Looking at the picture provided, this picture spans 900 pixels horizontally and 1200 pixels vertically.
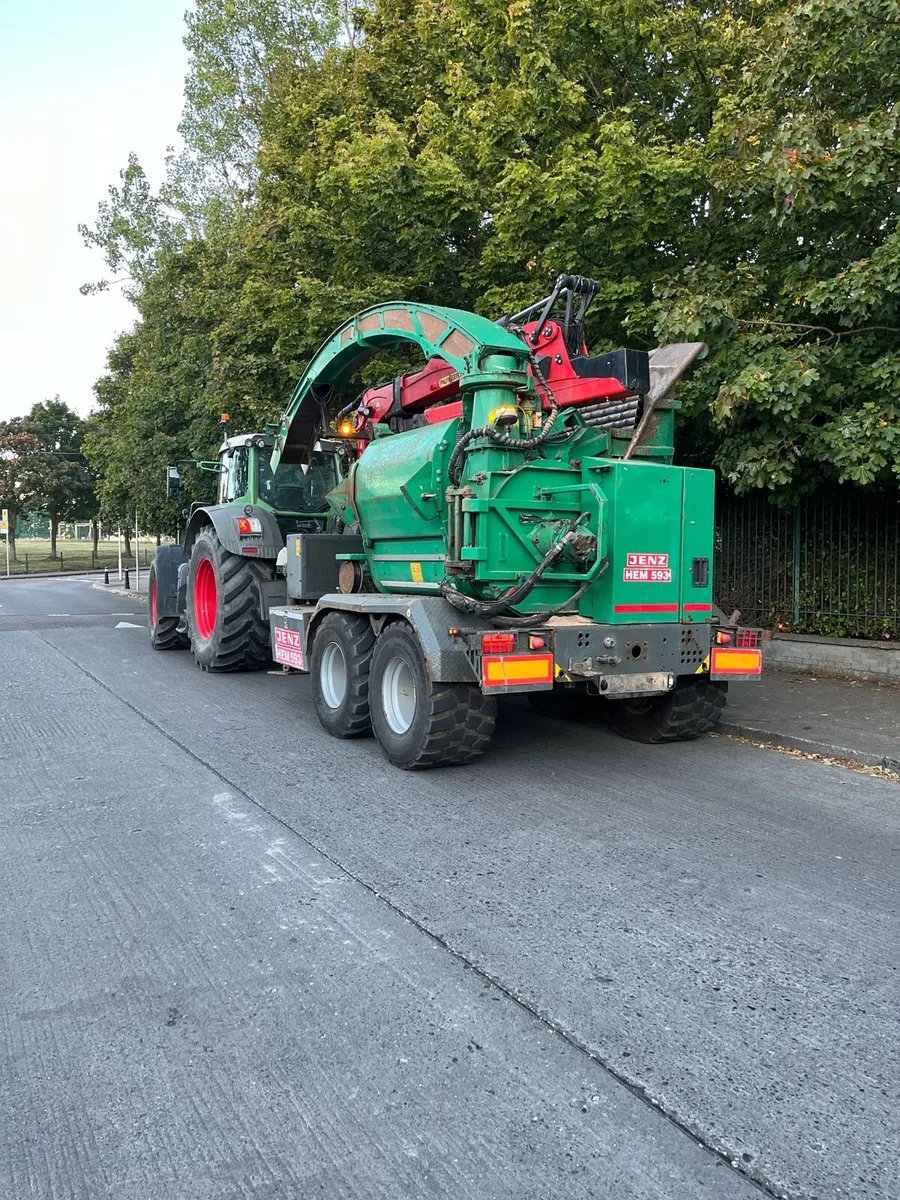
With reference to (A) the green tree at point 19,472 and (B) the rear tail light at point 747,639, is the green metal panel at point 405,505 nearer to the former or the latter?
(B) the rear tail light at point 747,639

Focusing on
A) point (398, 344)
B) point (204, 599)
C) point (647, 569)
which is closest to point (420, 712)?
point (647, 569)

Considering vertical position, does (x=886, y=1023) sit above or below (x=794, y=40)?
below

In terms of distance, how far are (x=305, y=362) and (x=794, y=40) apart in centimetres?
843

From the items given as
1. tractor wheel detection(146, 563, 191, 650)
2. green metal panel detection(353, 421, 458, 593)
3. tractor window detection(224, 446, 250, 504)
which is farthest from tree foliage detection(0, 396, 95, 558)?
green metal panel detection(353, 421, 458, 593)

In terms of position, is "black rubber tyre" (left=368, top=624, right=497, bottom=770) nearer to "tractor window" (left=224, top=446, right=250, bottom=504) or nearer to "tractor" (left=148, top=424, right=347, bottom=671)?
"tractor" (left=148, top=424, right=347, bottom=671)

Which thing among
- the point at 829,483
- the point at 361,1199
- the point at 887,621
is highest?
the point at 829,483

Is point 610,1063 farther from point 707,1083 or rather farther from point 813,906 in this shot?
point 813,906

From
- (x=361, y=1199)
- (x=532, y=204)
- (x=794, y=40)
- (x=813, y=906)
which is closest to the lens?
(x=361, y=1199)

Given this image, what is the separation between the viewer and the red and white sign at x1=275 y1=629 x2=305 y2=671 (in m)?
8.29

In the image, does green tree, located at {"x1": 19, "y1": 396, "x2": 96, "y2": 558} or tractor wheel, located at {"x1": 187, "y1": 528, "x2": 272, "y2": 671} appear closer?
tractor wheel, located at {"x1": 187, "y1": 528, "x2": 272, "y2": 671}

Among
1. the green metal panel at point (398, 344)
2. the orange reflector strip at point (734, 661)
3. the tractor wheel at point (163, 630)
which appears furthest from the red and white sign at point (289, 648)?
the tractor wheel at point (163, 630)

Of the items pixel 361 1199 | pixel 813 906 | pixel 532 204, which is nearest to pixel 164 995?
pixel 361 1199

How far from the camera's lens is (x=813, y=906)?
4.20 m

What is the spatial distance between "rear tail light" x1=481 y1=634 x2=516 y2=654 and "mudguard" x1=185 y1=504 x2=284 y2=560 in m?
5.21
